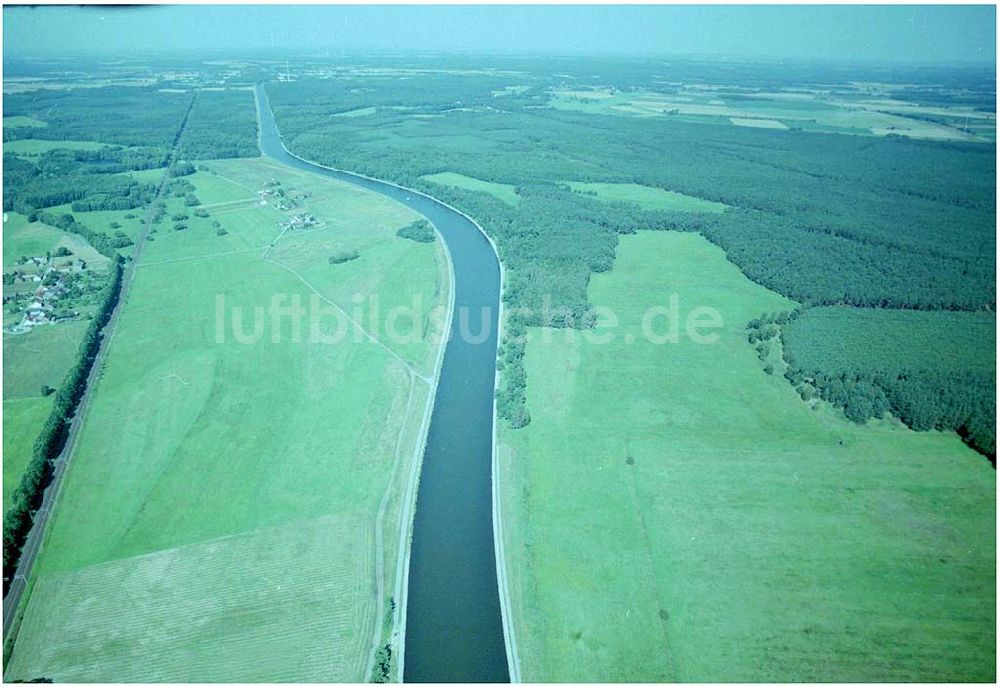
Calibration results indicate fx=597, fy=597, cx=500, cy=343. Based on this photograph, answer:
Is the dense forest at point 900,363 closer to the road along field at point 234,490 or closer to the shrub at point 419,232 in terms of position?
the road along field at point 234,490

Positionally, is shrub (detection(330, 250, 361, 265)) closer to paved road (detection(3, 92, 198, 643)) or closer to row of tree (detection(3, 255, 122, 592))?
paved road (detection(3, 92, 198, 643))

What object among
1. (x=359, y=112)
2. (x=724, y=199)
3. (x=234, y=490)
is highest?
(x=359, y=112)

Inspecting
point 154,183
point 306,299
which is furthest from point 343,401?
point 154,183

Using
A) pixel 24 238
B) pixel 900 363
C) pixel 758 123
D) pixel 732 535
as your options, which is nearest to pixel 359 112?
pixel 758 123

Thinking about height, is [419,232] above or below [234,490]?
above

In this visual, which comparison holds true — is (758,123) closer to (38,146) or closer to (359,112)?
(359,112)

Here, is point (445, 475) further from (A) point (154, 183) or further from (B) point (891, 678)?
(A) point (154, 183)

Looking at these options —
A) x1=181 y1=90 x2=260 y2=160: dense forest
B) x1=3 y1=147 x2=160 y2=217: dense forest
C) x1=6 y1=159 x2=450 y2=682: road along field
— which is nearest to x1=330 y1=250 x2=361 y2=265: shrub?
x1=6 y1=159 x2=450 y2=682: road along field
